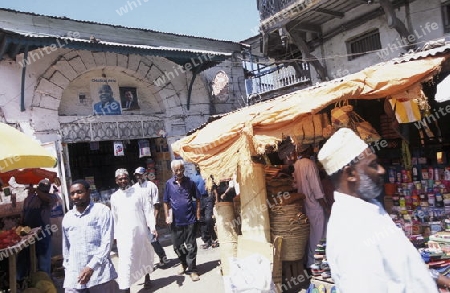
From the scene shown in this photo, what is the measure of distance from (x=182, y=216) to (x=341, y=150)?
4255mm

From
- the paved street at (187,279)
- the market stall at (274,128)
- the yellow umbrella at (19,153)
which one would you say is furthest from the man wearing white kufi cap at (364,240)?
the paved street at (187,279)

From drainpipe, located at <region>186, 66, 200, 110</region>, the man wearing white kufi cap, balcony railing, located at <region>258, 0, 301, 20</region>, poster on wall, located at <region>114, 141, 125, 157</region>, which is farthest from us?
drainpipe, located at <region>186, 66, 200, 110</region>

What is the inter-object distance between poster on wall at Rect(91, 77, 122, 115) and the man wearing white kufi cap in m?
8.39

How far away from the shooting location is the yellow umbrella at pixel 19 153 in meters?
3.80

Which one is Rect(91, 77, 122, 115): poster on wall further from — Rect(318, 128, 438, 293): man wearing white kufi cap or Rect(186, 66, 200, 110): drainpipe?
Rect(318, 128, 438, 293): man wearing white kufi cap

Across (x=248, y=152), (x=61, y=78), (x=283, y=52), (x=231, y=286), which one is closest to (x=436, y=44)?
(x=248, y=152)

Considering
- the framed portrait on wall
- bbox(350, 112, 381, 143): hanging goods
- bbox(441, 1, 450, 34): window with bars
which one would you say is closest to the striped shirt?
bbox(350, 112, 381, 143): hanging goods

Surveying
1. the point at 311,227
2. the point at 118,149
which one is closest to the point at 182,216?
the point at 311,227

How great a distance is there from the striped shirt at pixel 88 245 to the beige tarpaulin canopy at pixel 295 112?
1384 millimetres

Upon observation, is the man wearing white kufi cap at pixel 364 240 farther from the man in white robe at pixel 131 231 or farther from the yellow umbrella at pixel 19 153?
the man in white robe at pixel 131 231

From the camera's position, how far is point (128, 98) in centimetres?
979

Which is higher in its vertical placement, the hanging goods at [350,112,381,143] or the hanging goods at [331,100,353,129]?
the hanging goods at [331,100,353,129]

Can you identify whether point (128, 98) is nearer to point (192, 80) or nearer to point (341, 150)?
point (192, 80)

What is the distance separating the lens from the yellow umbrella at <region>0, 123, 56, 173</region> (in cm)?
380
